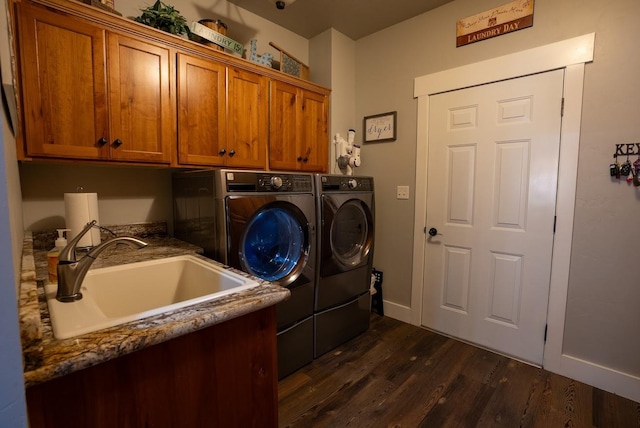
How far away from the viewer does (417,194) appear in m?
2.56

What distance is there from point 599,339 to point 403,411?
4.31 feet

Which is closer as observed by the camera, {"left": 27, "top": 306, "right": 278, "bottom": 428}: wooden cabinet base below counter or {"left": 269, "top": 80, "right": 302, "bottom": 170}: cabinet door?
{"left": 27, "top": 306, "right": 278, "bottom": 428}: wooden cabinet base below counter

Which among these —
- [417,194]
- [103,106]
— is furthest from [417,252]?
[103,106]

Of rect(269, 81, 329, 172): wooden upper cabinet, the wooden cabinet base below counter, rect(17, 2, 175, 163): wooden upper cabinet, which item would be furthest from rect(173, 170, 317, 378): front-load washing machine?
the wooden cabinet base below counter

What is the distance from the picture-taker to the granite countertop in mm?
605

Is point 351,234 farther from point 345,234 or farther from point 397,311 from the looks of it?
point 397,311

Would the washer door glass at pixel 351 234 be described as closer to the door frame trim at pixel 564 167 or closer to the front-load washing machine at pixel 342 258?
the front-load washing machine at pixel 342 258

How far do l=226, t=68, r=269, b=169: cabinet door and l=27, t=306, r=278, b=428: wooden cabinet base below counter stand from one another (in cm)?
137

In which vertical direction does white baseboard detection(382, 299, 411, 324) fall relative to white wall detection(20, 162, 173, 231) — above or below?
below

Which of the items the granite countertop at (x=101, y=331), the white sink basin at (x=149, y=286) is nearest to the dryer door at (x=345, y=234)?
the white sink basin at (x=149, y=286)

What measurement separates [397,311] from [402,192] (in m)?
1.11

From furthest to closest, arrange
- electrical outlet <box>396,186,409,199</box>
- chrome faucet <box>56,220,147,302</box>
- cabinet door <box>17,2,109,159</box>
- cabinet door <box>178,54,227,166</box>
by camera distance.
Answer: electrical outlet <box>396,186,409,199</box>, cabinet door <box>178,54,227,166</box>, cabinet door <box>17,2,109,159</box>, chrome faucet <box>56,220,147,302</box>

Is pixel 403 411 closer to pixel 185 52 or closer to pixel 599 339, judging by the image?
pixel 599 339

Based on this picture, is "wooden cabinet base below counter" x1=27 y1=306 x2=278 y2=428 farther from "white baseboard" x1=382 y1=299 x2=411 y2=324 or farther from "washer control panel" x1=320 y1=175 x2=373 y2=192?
"white baseboard" x1=382 y1=299 x2=411 y2=324
